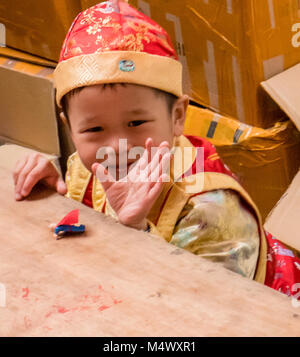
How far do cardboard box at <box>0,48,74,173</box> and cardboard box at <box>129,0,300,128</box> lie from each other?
0.52 m

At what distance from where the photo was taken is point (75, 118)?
0.99 m

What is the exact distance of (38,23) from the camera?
76.8 inches

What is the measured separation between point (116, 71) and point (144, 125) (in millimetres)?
108

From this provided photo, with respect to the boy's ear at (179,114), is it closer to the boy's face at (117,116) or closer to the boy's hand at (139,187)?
the boy's face at (117,116)

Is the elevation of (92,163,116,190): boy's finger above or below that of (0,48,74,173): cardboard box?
above

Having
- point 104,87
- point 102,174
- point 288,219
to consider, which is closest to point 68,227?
point 102,174

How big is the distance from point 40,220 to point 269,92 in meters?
0.94

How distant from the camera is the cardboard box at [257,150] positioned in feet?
5.09

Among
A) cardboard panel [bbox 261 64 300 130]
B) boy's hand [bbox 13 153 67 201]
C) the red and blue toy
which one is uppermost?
the red and blue toy

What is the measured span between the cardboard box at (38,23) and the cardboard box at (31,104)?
44 millimetres

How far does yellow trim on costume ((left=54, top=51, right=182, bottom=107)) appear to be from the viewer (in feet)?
3.08

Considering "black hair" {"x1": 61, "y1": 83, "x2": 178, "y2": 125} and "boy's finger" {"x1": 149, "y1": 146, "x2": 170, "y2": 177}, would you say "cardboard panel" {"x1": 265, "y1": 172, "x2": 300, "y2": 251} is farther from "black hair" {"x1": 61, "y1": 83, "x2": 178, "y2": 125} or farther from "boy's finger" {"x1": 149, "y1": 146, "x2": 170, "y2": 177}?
"boy's finger" {"x1": 149, "y1": 146, "x2": 170, "y2": 177}

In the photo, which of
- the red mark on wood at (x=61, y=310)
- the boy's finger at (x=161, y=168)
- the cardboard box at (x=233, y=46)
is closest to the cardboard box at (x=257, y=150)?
the cardboard box at (x=233, y=46)

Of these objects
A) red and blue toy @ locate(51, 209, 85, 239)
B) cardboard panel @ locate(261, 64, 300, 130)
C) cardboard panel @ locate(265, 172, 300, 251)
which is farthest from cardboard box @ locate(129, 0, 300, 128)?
red and blue toy @ locate(51, 209, 85, 239)
